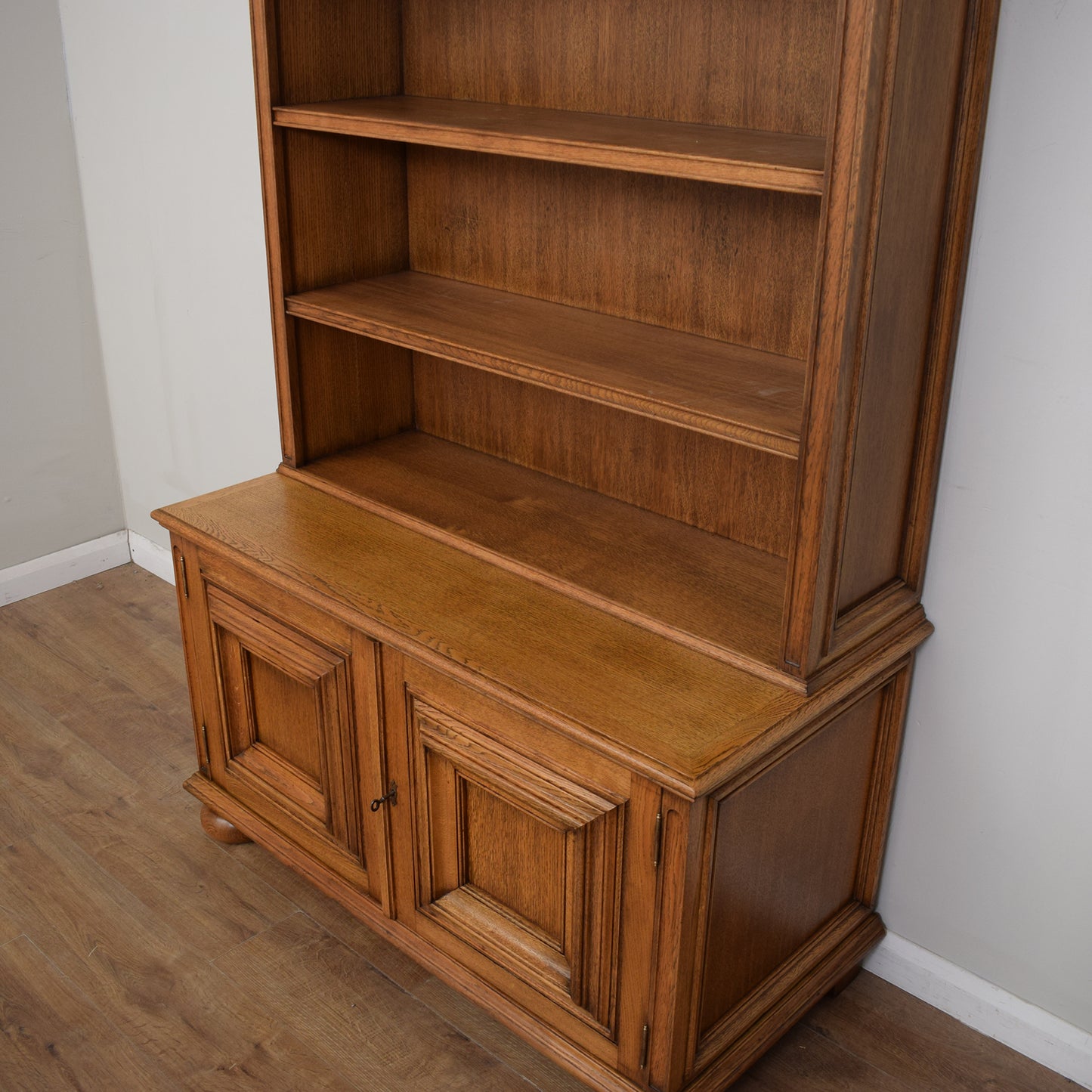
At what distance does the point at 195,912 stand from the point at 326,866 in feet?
0.88

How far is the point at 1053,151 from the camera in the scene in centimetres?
136

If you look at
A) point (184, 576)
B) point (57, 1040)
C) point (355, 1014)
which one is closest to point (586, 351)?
point (184, 576)

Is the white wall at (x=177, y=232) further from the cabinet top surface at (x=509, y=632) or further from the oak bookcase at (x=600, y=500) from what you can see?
the cabinet top surface at (x=509, y=632)

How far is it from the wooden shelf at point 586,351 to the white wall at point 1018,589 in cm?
26

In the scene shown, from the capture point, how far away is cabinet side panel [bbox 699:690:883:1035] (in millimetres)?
1455

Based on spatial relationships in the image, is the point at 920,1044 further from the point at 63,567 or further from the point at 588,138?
the point at 63,567

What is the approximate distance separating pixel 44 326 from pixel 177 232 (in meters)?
0.50

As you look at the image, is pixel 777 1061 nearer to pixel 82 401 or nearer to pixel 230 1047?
pixel 230 1047

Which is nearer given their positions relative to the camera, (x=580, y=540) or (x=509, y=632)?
(x=509, y=632)

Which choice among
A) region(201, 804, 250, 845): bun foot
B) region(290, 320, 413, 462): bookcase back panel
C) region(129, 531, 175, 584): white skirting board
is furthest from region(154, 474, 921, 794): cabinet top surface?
region(129, 531, 175, 584): white skirting board

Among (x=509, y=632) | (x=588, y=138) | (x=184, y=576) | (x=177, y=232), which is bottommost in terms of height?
(x=184, y=576)

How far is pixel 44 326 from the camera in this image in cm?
285

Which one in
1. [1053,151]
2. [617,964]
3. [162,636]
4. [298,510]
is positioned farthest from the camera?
[162,636]

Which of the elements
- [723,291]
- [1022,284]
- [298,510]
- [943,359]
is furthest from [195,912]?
[1022,284]
